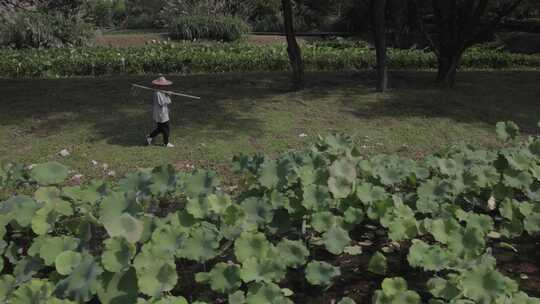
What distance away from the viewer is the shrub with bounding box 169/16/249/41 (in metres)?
21.2

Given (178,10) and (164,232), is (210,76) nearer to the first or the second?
(164,232)

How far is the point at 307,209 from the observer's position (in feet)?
11.2

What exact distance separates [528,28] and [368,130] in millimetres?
16298

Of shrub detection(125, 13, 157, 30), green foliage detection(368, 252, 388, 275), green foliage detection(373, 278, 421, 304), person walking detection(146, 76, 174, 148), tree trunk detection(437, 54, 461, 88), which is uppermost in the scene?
shrub detection(125, 13, 157, 30)

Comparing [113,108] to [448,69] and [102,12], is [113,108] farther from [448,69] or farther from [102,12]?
[102,12]

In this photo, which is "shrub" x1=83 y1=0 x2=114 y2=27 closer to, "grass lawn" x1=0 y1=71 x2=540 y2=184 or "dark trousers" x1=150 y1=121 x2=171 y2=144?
"grass lawn" x1=0 y1=71 x2=540 y2=184

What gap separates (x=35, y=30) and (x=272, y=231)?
1631cm

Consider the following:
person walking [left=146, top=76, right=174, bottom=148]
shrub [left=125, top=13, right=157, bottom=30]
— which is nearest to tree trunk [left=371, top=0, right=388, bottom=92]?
person walking [left=146, top=76, right=174, bottom=148]

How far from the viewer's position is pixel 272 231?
349 cm

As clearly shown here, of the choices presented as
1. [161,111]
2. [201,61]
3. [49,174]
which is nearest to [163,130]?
[161,111]

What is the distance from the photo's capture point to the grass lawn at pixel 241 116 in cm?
771

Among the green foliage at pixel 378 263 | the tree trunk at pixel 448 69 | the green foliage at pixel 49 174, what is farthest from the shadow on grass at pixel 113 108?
the green foliage at pixel 378 263

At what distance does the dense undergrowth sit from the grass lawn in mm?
3124

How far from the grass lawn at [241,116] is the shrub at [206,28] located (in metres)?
9.10
